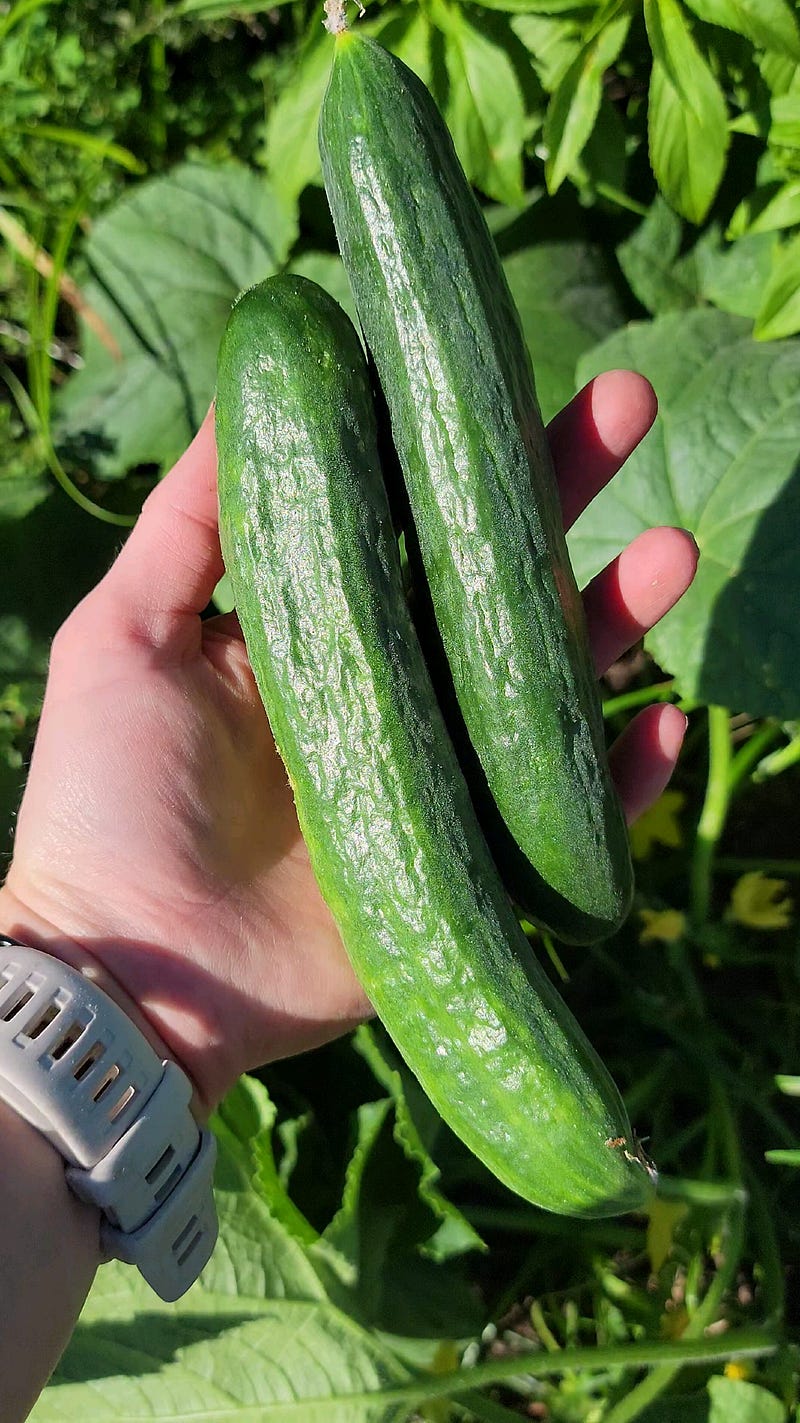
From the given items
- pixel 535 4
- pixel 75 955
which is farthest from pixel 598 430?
pixel 75 955

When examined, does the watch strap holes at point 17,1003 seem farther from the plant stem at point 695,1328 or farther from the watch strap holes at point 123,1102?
the plant stem at point 695,1328

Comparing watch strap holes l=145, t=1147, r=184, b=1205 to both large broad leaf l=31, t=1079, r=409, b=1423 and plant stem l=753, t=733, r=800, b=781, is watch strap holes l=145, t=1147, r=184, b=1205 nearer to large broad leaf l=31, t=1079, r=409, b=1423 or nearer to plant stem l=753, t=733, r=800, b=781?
large broad leaf l=31, t=1079, r=409, b=1423

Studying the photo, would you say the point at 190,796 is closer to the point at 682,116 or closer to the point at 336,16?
the point at 336,16

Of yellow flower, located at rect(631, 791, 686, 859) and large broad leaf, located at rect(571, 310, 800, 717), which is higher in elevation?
large broad leaf, located at rect(571, 310, 800, 717)

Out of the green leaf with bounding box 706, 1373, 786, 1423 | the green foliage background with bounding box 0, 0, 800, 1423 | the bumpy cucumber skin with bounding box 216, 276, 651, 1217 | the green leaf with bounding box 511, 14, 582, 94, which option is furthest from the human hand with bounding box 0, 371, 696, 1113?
the green leaf with bounding box 706, 1373, 786, 1423

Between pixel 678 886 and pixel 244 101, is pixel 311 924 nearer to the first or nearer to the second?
pixel 678 886

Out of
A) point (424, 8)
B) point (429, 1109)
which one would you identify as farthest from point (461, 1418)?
point (424, 8)
